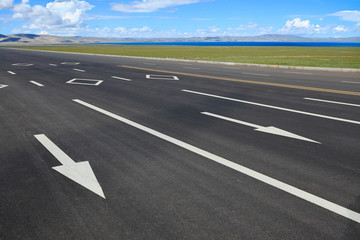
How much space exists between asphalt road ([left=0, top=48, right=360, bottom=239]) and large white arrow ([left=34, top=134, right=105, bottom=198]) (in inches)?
0.6

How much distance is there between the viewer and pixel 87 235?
2.73 metres

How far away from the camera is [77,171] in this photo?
160 inches

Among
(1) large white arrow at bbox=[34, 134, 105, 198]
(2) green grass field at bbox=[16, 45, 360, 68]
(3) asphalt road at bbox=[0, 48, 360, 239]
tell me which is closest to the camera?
(3) asphalt road at bbox=[0, 48, 360, 239]

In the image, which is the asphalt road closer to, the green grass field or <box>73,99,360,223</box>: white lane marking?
<box>73,99,360,223</box>: white lane marking

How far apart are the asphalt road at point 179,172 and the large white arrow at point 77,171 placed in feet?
0.05

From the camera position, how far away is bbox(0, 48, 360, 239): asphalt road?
2.87 meters

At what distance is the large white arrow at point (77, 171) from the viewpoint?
3.68 m

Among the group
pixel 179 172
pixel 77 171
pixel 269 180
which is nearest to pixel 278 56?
pixel 269 180

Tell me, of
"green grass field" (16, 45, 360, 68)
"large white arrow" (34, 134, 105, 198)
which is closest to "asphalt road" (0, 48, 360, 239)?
"large white arrow" (34, 134, 105, 198)

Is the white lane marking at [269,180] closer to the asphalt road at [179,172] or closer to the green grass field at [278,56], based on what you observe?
the asphalt road at [179,172]

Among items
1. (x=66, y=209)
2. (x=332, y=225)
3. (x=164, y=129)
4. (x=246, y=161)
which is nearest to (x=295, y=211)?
(x=332, y=225)

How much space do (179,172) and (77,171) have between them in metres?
1.42

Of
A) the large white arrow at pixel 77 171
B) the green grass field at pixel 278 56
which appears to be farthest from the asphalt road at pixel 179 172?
the green grass field at pixel 278 56

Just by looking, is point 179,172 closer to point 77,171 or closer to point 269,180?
point 269,180
